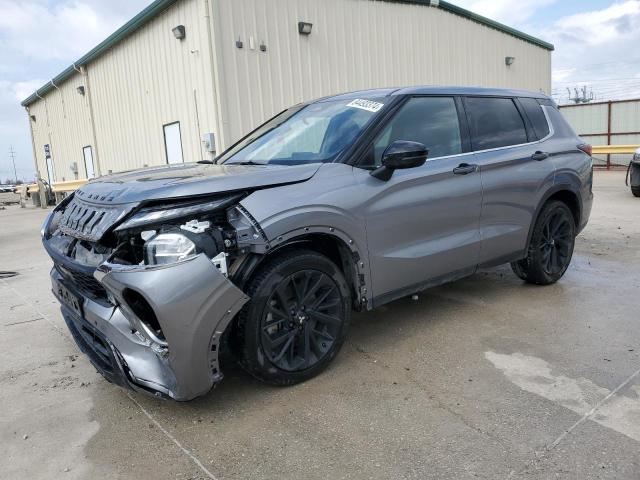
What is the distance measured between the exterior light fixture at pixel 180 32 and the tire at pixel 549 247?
859 centimetres

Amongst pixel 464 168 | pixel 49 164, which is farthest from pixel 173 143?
pixel 49 164

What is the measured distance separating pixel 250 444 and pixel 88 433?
0.91m

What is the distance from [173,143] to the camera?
12.7 m

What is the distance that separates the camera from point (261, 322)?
287 centimetres

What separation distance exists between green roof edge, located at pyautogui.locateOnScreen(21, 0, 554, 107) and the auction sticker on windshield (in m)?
8.58

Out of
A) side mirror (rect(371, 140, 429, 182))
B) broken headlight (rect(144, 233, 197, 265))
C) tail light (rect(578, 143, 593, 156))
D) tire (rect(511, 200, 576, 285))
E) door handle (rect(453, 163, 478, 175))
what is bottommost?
tire (rect(511, 200, 576, 285))

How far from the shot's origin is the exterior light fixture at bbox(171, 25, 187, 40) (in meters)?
10.6

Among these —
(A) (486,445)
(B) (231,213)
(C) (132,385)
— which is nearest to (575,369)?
(A) (486,445)

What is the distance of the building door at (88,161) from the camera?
18.1 metres

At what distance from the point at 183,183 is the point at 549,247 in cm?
366

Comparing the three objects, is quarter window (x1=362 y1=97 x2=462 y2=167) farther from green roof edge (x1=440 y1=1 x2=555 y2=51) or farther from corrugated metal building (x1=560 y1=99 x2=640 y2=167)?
corrugated metal building (x1=560 y1=99 x2=640 y2=167)

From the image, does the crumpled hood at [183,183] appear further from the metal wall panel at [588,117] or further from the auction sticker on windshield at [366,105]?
the metal wall panel at [588,117]

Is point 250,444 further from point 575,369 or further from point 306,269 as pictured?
point 575,369

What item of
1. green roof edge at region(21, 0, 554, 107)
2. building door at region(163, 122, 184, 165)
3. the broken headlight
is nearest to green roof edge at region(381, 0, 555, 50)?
green roof edge at region(21, 0, 554, 107)
